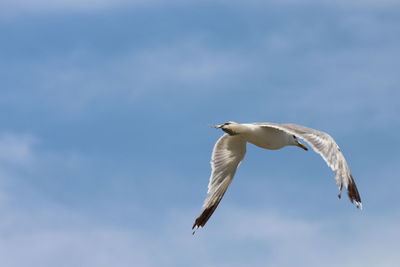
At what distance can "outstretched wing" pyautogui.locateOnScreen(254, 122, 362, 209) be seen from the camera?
17.4 m

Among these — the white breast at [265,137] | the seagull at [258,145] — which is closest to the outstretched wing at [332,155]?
the seagull at [258,145]

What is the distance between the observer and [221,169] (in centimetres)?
2212

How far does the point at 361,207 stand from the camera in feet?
56.8

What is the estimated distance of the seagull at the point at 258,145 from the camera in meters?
17.7

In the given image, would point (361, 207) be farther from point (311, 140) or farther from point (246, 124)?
point (246, 124)

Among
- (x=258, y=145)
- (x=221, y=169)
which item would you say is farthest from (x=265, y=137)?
(x=221, y=169)

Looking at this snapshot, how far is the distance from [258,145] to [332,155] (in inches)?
138

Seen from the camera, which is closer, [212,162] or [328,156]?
[328,156]

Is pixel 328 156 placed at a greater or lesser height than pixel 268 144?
lesser

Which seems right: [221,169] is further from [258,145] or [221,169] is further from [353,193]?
[353,193]

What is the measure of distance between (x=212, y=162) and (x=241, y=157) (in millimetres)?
761

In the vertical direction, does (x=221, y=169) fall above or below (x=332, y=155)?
above

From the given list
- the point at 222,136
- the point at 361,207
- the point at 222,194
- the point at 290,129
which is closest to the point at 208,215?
the point at 222,194

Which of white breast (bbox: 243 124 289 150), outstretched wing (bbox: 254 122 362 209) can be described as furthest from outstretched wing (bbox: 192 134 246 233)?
outstretched wing (bbox: 254 122 362 209)
